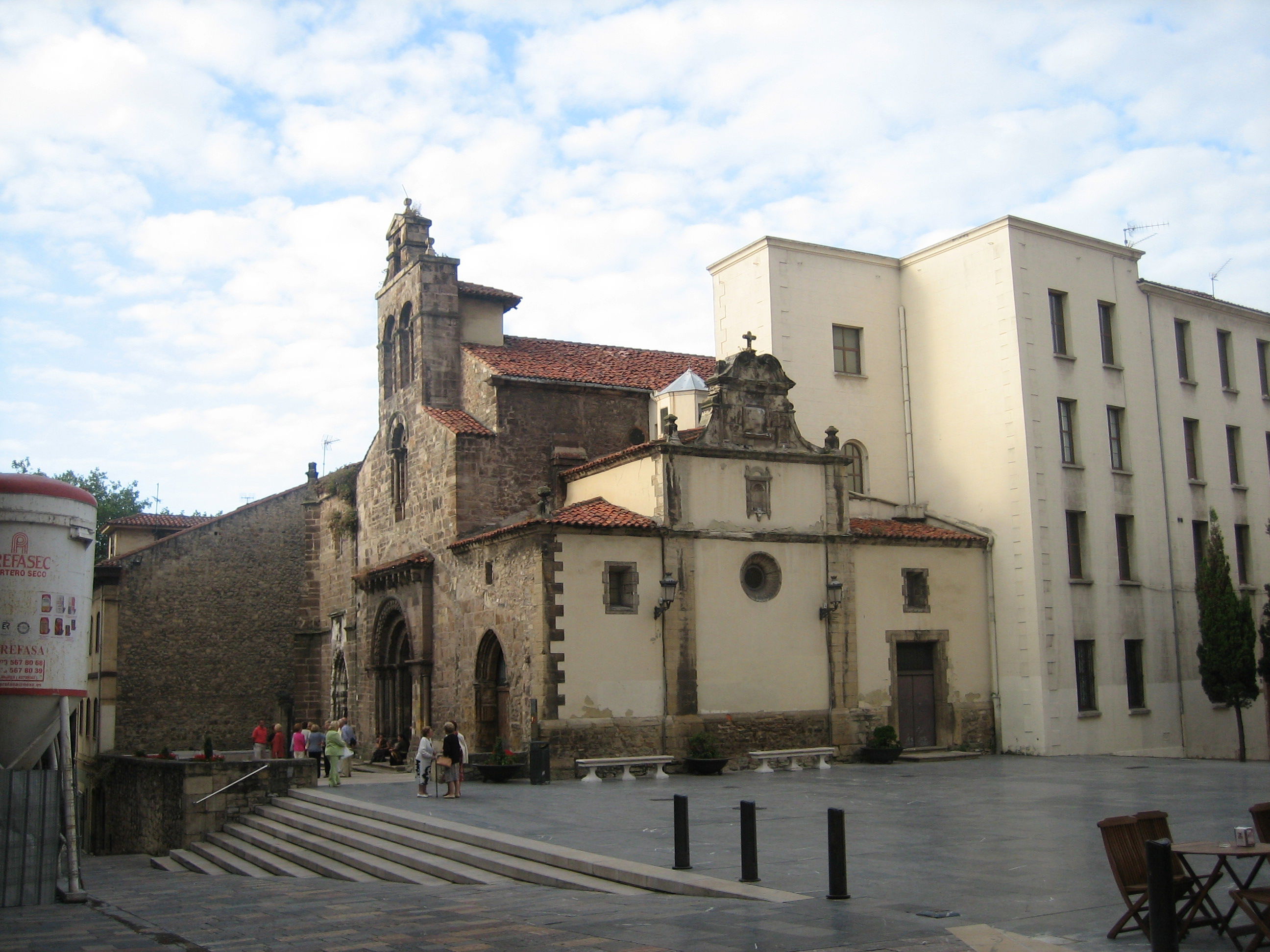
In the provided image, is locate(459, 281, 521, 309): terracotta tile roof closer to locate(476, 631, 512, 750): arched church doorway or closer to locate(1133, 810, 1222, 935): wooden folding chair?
locate(476, 631, 512, 750): arched church doorway

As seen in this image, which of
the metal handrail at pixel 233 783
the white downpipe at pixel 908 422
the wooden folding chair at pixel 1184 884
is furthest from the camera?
the white downpipe at pixel 908 422

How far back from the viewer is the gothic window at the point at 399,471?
33.2 metres

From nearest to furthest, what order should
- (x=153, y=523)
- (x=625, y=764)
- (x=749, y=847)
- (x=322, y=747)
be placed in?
1. (x=749, y=847)
2. (x=625, y=764)
3. (x=322, y=747)
4. (x=153, y=523)

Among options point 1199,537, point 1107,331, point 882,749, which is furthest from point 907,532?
point 1199,537

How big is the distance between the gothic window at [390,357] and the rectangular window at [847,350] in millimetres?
12586

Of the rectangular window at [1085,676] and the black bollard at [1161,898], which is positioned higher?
the rectangular window at [1085,676]

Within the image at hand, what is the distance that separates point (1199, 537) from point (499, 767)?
70.1ft

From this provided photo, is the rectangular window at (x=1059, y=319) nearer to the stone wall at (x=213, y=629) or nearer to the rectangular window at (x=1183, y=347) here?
the rectangular window at (x=1183, y=347)

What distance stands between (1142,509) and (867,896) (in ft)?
79.5

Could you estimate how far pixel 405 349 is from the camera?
3375 cm

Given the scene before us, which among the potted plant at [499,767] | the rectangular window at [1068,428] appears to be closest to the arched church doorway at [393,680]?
the potted plant at [499,767]

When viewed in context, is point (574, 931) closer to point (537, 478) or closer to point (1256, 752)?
point (537, 478)

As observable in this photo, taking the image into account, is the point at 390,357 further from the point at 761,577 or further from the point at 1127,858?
the point at 1127,858

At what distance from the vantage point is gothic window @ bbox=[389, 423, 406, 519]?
3322cm
